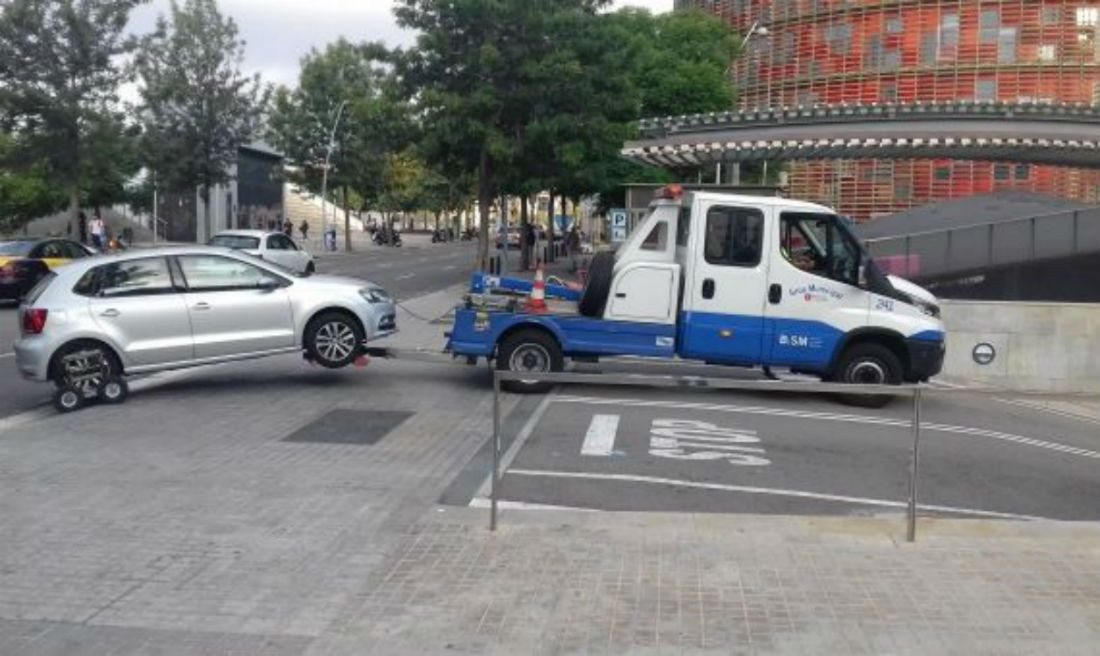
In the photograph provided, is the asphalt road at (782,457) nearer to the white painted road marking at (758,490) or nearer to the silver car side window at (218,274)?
the white painted road marking at (758,490)

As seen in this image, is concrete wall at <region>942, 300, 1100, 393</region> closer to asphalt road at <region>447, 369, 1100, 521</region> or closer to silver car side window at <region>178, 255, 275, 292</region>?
asphalt road at <region>447, 369, 1100, 521</region>

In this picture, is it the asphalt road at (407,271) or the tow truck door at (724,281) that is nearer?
the tow truck door at (724,281)

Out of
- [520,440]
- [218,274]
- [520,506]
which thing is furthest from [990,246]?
[520,506]

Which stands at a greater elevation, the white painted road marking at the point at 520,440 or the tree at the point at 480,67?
the tree at the point at 480,67

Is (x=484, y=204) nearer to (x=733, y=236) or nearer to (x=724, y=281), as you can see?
(x=733, y=236)

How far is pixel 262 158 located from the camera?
72375mm

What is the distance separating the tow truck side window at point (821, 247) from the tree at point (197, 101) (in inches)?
1558

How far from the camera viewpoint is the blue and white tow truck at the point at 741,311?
1263 cm

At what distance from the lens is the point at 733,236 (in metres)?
12.7

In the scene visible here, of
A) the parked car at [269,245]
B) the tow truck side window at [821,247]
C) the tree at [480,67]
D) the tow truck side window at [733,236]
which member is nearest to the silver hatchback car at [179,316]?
the tow truck side window at [733,236]

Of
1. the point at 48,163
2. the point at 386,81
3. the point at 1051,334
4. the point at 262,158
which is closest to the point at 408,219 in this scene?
the point at 262,158

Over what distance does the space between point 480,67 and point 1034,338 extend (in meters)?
13.2

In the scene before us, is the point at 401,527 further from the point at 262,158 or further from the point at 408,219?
the point at 408,219

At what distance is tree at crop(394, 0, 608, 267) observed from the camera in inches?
960
